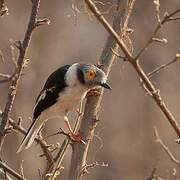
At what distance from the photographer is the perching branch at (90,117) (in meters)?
3.01

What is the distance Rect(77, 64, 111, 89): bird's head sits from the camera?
3641mm

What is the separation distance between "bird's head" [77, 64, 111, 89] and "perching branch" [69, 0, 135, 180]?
207 mm

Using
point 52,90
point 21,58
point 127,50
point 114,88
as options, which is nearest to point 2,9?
point 21,58

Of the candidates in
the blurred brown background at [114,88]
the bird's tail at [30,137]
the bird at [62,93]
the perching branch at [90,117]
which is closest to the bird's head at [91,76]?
the bird at [62,93]

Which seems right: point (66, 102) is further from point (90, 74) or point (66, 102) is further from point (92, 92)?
point (92, 92)

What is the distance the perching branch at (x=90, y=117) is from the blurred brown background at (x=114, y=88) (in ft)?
15.2

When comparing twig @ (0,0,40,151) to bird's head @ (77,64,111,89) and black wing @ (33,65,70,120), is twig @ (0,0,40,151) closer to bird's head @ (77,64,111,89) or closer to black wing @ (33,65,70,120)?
bird's head @ (77,64,111,89)

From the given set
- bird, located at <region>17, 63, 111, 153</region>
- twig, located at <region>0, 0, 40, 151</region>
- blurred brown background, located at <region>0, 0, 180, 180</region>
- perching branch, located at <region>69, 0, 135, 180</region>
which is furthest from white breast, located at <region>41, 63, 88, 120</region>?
blurred brown background, located at <region>0, 0, 180, 180</region>

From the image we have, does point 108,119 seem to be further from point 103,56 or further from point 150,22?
point 103,56

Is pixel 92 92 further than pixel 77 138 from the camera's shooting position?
Yes

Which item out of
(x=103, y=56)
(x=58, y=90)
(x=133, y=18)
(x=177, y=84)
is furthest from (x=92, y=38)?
(x=103, y=56)

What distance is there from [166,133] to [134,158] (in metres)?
0.78

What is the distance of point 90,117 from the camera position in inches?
126

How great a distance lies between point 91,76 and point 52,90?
0.44m
